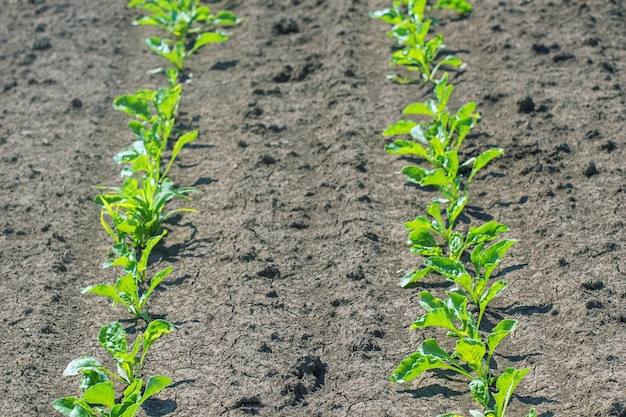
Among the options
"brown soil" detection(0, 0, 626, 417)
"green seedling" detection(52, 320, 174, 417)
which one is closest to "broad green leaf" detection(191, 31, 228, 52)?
"brown soil" detection(0, 0, 626, 417)

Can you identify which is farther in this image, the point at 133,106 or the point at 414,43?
the point at 414,43

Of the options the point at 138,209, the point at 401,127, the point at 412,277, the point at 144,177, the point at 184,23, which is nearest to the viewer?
the point at 412,277

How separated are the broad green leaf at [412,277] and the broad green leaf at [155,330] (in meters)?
1.08

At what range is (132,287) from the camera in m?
3.84

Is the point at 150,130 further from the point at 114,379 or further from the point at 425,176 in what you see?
the point at 114,379

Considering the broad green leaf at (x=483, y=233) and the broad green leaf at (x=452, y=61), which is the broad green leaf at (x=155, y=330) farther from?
the broad green leaf at (x=452, y=61)

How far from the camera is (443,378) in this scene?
3.49m

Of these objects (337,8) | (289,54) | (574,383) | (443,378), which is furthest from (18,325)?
(337,8)

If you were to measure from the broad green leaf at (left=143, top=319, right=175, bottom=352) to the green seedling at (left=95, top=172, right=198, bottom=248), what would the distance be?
0.83 meters

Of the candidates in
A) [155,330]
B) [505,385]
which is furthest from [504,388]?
[155,330]

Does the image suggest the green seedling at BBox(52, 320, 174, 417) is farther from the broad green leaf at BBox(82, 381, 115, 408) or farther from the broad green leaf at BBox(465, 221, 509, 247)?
the broad green leaf at BBox(465, 221, 509, 247)

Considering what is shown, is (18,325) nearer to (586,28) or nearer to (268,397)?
(268,397)

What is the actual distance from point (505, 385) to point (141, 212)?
211 cm

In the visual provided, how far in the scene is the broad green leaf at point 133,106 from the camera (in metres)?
5.26
